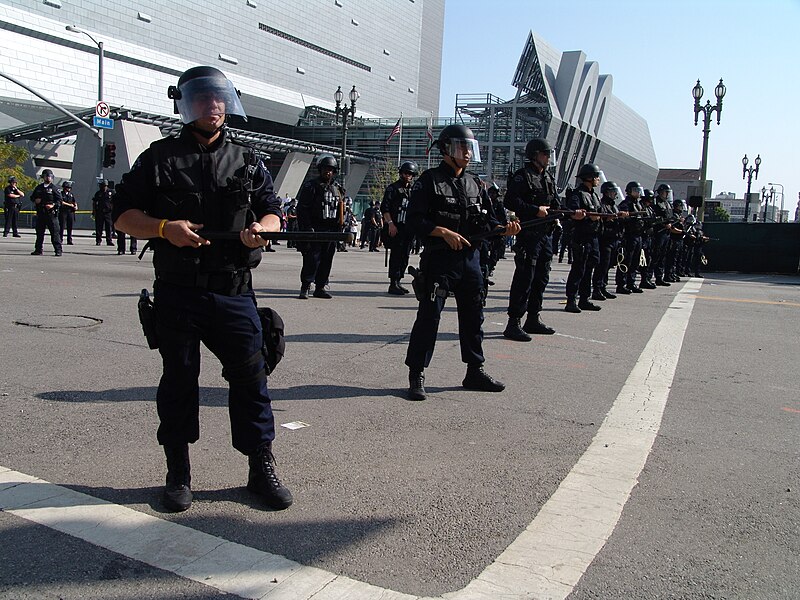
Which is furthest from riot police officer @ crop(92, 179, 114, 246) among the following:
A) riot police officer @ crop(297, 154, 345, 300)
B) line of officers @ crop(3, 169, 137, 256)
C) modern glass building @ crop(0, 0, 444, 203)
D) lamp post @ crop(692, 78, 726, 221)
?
lamp post @ crop(692, 78, 726, 221)

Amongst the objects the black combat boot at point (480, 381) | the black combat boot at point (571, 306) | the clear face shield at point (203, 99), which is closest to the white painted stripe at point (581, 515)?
the black combat boot at point (480, 381)

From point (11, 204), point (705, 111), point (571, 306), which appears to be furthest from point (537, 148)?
point (705, 111)

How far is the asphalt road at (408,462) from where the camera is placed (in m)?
2.87

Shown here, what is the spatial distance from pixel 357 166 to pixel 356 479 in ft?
201

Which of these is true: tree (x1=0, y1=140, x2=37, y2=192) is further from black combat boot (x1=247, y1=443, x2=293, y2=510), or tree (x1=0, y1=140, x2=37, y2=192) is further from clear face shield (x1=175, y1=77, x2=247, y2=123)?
black combat boot (x1=247, y1=443, x2=293, y2=510)

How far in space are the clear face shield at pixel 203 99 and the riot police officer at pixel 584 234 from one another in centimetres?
747

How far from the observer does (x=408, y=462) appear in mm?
4105

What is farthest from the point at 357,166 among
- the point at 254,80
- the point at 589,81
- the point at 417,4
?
the point at 417,4

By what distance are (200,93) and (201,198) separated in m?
0.50

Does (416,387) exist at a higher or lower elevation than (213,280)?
lower

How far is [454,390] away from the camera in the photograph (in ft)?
19.3

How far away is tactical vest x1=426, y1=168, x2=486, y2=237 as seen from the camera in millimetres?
5672

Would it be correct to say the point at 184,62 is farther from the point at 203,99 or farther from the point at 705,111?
the point at 203,99

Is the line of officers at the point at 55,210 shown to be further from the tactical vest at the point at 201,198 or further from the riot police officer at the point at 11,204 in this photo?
the tactical vest at the point at 201,198
